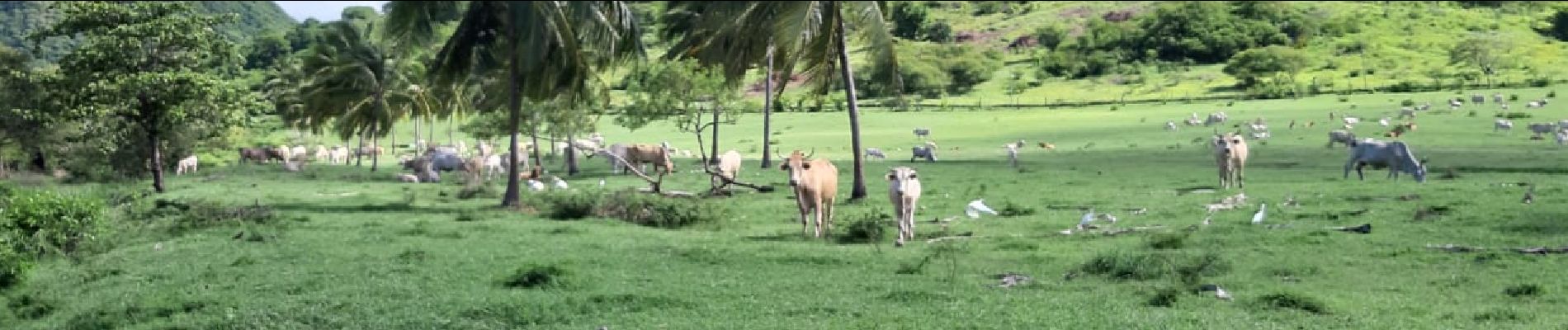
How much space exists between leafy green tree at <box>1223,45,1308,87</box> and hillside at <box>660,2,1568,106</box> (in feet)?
2.14

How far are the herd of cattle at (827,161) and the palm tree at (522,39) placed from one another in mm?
2313

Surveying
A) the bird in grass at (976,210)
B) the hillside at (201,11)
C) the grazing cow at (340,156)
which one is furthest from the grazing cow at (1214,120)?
the grazing cow at (340,156)

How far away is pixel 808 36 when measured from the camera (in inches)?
909

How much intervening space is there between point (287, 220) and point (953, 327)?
48.5 feet

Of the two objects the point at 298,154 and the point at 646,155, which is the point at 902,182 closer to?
the point at 646,155

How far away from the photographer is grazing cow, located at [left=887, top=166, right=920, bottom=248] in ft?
55.8

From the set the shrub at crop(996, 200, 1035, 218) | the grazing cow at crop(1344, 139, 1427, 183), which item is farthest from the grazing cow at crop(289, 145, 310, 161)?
the grazing cow at crop(1344, 139, 1427, 183)

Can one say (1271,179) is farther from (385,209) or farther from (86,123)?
(86,123)

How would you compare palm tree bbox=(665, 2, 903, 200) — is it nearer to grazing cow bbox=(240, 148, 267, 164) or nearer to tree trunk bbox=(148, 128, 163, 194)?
tree trunk bbox=(148, 128, 163, 194)

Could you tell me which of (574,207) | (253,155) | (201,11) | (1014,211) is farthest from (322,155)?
(201,11)

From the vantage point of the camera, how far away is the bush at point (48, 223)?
1811cm

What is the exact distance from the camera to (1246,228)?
17188 mm

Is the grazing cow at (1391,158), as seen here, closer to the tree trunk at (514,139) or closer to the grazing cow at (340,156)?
the tree trunk at (514,139)

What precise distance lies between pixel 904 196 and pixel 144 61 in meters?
20.2
